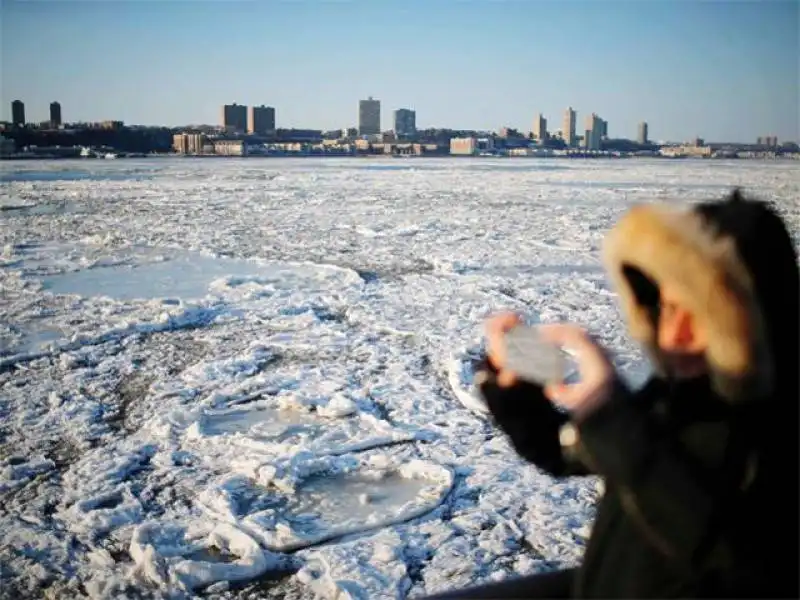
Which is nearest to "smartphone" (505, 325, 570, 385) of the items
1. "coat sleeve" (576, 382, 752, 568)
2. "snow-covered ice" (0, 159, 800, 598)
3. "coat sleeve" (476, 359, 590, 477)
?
"coat sleeve" (476, 359, 590, 477)

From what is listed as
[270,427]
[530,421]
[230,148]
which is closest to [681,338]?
[530,421]

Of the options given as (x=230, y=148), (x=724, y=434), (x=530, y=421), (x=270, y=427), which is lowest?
(x=270, y=427)

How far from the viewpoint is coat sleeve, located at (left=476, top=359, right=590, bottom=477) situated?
1.53 m

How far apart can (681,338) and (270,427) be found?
3.52 meters

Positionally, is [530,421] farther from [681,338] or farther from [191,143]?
[191,143]

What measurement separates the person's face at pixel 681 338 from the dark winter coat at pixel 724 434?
20mm

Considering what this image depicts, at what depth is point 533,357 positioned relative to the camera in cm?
140

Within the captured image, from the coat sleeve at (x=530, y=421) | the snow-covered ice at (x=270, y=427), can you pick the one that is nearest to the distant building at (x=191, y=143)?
the snow-covered ice at (x=270, y=427)

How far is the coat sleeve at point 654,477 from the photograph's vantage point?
3.35ft

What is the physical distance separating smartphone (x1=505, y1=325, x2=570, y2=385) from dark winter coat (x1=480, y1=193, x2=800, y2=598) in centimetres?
21

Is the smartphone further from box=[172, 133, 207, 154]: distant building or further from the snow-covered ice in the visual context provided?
box=[172, 133, 207, 154]: distant building

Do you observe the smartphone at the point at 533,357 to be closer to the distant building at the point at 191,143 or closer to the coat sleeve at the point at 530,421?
the coat sleeve at the point at 530,421

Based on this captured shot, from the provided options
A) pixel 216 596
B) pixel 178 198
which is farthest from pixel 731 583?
pixel 178 198

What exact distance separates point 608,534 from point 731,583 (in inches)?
9.5
